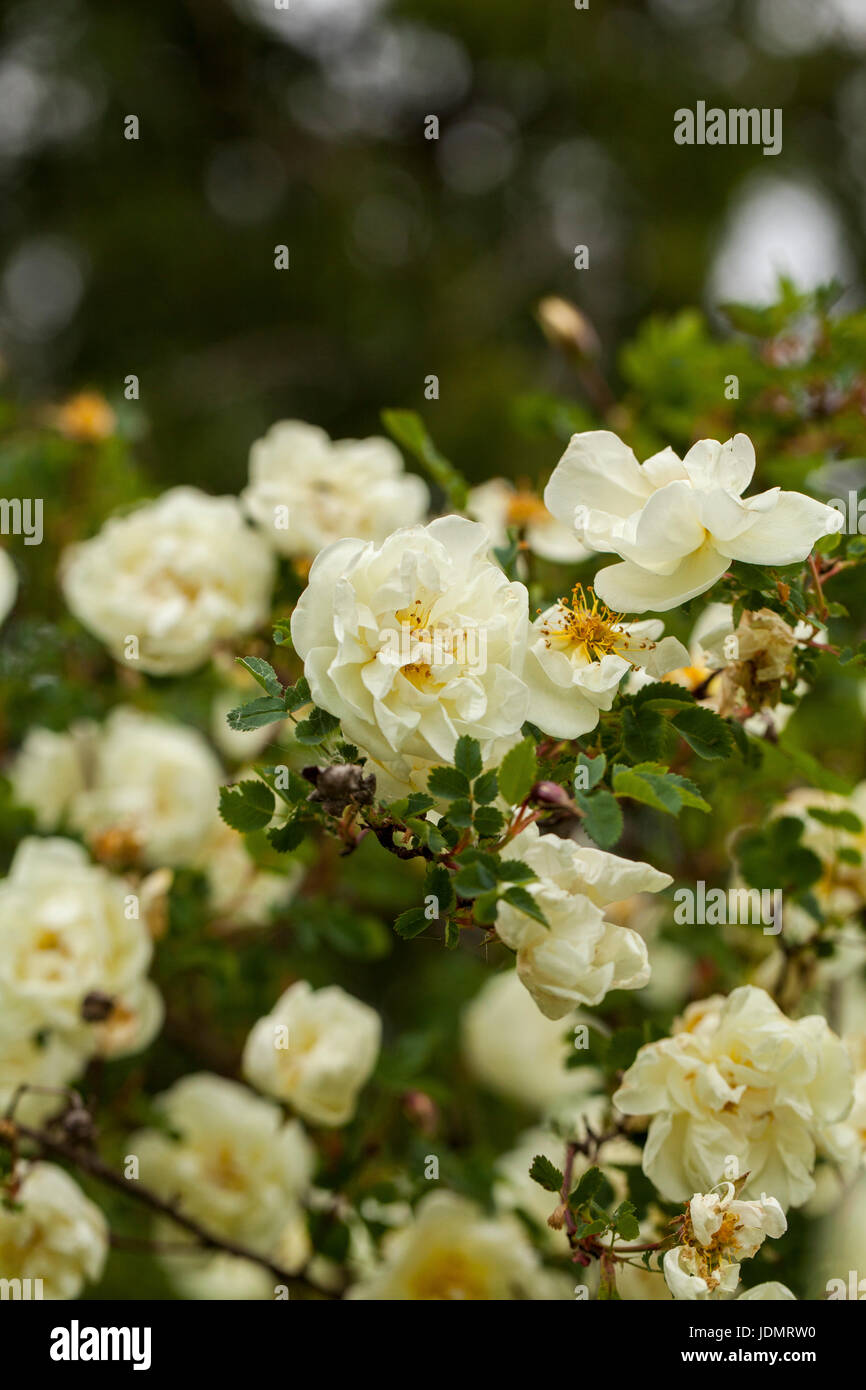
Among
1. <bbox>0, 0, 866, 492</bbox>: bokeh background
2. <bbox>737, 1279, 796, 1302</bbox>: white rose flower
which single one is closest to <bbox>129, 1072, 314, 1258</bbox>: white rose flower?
<bbox>737, 1279, 796, 1302</bbox>: white rose flower

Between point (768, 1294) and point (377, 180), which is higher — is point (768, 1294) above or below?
below

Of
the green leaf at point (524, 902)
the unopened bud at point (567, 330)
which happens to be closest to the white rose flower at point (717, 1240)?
the green leaf at point (524, 902)

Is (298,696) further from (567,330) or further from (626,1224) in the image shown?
(567,330)

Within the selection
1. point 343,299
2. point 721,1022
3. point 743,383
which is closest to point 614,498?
point 721,1022

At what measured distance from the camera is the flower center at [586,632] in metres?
0.63

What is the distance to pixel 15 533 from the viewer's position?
1.27 metres

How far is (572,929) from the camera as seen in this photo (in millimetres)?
573

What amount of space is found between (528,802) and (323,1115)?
0.46 m

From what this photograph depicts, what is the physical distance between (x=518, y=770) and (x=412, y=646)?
0.25 feet

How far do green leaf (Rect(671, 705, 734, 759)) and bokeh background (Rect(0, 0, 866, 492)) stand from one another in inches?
155

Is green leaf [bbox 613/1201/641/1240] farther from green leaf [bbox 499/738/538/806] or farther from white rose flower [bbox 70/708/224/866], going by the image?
white rose flower [bbox 70/708/224/866]

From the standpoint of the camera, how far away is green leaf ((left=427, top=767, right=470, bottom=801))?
0.57 meters

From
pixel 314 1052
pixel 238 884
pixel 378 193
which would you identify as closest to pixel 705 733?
pixel 314 1052

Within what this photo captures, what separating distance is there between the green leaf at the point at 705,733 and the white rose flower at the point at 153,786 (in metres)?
0.60
